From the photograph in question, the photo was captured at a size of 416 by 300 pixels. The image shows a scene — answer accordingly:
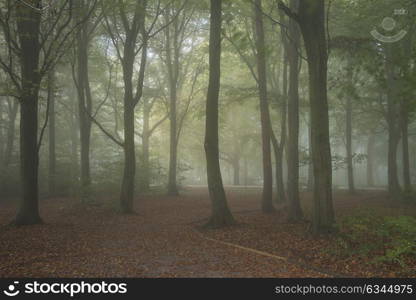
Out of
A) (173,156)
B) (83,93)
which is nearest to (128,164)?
(83,93)

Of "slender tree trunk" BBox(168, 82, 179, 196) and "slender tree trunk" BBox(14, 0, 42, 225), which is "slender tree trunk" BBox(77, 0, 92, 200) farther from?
"slender tree trunk" BBox(168, 82, 179, 196)

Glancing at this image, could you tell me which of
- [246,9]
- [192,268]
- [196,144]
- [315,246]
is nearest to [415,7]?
[246,9]

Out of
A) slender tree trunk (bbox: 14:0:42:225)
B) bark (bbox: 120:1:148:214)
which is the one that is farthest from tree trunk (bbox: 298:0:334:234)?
slender tree trunk (bbox: 14:0:42:225)

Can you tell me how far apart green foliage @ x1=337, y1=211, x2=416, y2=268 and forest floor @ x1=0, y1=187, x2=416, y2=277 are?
8.9 inches

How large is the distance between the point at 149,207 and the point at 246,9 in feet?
36.9

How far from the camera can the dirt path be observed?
21.9 ft

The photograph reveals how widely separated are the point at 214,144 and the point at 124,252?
488 centimetres

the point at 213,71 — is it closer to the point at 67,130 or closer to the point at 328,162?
the point at 328,162

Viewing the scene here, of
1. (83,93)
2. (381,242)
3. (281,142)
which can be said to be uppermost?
(83,93)

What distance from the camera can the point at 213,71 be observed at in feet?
38.5

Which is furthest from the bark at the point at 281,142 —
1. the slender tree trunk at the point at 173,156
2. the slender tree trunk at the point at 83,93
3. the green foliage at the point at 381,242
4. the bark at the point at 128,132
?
the slender tree trunk at the point at 83,93

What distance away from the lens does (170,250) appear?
8648mm

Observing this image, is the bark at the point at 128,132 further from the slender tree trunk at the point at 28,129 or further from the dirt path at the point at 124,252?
the slender tree trunk at the point at 28,129

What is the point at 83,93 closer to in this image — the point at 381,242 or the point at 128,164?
the point at 128,164
